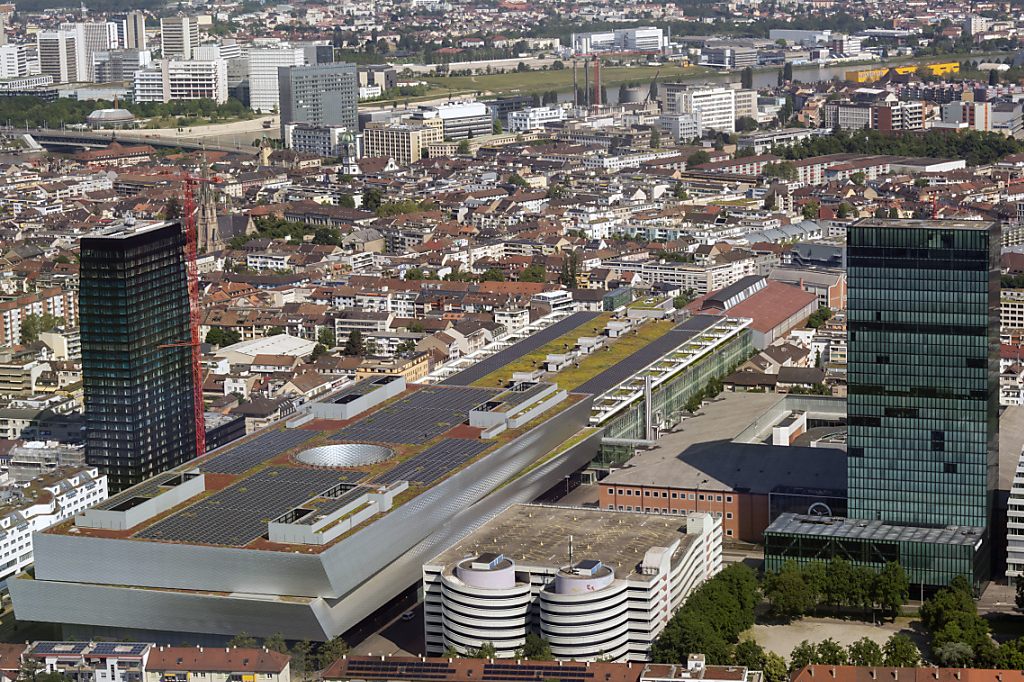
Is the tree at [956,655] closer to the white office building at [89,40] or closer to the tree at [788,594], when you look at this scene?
the tree at [788,594]

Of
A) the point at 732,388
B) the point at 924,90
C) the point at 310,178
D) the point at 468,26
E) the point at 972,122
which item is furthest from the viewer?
the point at 468,26

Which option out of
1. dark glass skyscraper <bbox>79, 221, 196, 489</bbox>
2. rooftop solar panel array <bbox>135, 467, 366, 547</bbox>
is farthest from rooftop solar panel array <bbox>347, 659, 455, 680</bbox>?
dark glass skyscraper <bbox>79, 221, 196, 489</bbox>

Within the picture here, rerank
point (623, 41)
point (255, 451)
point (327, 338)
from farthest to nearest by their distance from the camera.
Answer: point (623, 41), point (327, 338), point (255, 451)

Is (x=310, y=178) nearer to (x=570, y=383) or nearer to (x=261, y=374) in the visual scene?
(x=261, y=374)

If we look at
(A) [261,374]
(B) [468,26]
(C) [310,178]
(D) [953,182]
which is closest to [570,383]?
(A) [261,374]

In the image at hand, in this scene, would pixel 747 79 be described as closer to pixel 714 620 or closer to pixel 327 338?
pixel 327 338

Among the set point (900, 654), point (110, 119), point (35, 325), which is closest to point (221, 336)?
point (35, 325)
